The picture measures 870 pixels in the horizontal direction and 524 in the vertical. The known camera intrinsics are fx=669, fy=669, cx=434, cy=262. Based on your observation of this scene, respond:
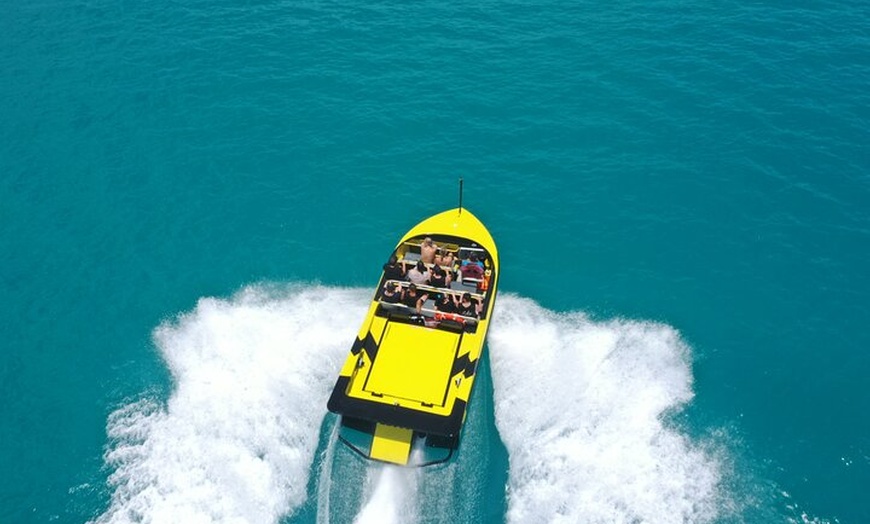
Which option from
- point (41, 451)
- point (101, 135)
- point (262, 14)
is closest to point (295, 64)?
point (262, 14)

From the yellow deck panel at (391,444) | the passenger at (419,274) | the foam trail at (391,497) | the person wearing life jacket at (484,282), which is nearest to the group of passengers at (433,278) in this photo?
the passenger at (419,274)

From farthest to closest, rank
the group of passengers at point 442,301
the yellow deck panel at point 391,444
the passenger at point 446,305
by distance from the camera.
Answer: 1. the passenger at point 446,305
2. the group of passengers at point 442,301
3. the yellow deck panel at point 391,444

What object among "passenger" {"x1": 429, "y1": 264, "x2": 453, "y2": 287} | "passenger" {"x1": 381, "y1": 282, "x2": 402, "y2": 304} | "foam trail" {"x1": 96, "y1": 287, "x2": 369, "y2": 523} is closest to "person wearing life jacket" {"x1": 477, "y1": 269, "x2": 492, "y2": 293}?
"passenger" {"x1": 429, "y1": 264, "x2": 453, "y2": 287}

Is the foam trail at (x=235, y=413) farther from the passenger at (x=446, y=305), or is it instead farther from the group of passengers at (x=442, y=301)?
the passenger at (x=446, y=305)

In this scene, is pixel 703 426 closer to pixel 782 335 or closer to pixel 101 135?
pixel 782 335

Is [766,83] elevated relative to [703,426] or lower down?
elevated
